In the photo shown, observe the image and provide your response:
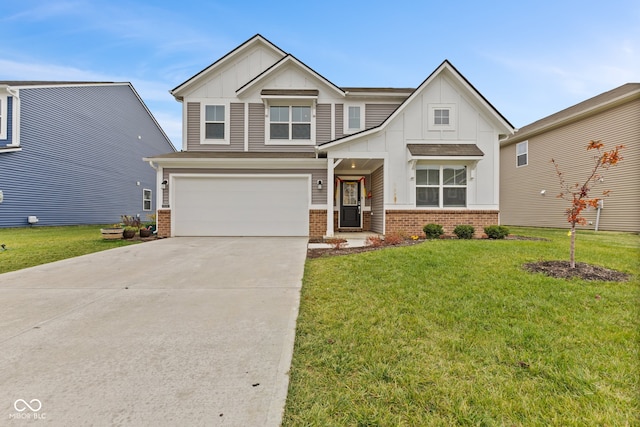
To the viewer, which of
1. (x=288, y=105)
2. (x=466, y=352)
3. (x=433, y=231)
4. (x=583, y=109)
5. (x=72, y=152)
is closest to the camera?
(x=466, y=352)

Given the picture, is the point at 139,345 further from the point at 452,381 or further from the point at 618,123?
the point at 618,123

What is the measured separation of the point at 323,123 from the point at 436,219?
19.8 feet

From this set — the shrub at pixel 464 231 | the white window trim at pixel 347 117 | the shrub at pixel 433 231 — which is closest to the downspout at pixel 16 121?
the white window trim at pixel 347 117

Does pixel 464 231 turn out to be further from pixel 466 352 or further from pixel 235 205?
pixel 235 205

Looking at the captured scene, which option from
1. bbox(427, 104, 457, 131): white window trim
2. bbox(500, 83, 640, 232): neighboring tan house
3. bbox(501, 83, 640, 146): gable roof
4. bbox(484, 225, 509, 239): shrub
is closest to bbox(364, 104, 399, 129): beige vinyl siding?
bbox(427, 104, 457, 131): white window trim

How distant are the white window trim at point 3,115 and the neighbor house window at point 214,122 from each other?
9760 millimetres

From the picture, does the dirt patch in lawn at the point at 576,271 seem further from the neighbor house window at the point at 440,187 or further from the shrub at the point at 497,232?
the neighbor house window at the point at 440,187

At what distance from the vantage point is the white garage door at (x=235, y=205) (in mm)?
11156

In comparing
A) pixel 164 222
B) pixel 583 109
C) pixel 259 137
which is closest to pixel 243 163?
pixel 259 137

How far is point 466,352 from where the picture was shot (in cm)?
246

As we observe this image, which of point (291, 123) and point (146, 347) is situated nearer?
point (146, 347)

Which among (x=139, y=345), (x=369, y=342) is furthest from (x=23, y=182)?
(x=369, y=342)

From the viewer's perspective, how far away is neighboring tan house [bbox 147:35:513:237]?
10484 mm

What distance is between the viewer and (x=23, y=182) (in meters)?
13.9
